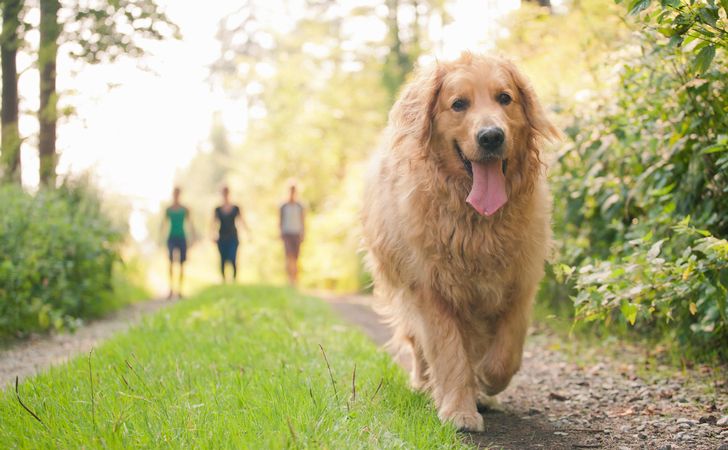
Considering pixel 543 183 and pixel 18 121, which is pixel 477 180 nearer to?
pixel 543 183

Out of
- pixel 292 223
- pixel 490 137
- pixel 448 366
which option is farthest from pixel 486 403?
pixel 292 223

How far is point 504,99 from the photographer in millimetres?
4109

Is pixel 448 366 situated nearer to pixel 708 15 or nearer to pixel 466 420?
pixel 466 420

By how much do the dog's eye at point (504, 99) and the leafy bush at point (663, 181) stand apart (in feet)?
2.71

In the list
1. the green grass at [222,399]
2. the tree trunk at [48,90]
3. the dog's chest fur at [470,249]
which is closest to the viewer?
the green grass at [222,399]

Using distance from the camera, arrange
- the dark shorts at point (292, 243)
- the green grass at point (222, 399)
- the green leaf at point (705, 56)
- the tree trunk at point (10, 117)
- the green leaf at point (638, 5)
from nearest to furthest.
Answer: the green grass at point (222, 399)
the green leaf at point (638, 5)
the green leaf at point (705, 56)
the tree trunk at point (10, 117)
the dark shorts at point (292, 243)

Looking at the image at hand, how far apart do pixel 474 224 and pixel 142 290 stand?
10821 millimetres

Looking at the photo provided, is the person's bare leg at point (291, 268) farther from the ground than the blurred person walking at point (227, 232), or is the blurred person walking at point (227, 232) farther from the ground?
the blurred person walking at point (227, 232)

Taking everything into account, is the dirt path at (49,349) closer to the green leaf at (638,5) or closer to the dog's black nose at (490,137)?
the dog's black nose at (490,137)

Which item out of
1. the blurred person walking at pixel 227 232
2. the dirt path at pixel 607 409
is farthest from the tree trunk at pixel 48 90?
the dirt path at pixel 607 409

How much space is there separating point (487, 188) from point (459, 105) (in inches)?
19.8

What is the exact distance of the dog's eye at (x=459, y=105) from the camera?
4.08m

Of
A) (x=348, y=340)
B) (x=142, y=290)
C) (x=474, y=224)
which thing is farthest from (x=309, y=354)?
(x=142, y=290)

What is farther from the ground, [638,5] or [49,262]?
[638,5]
